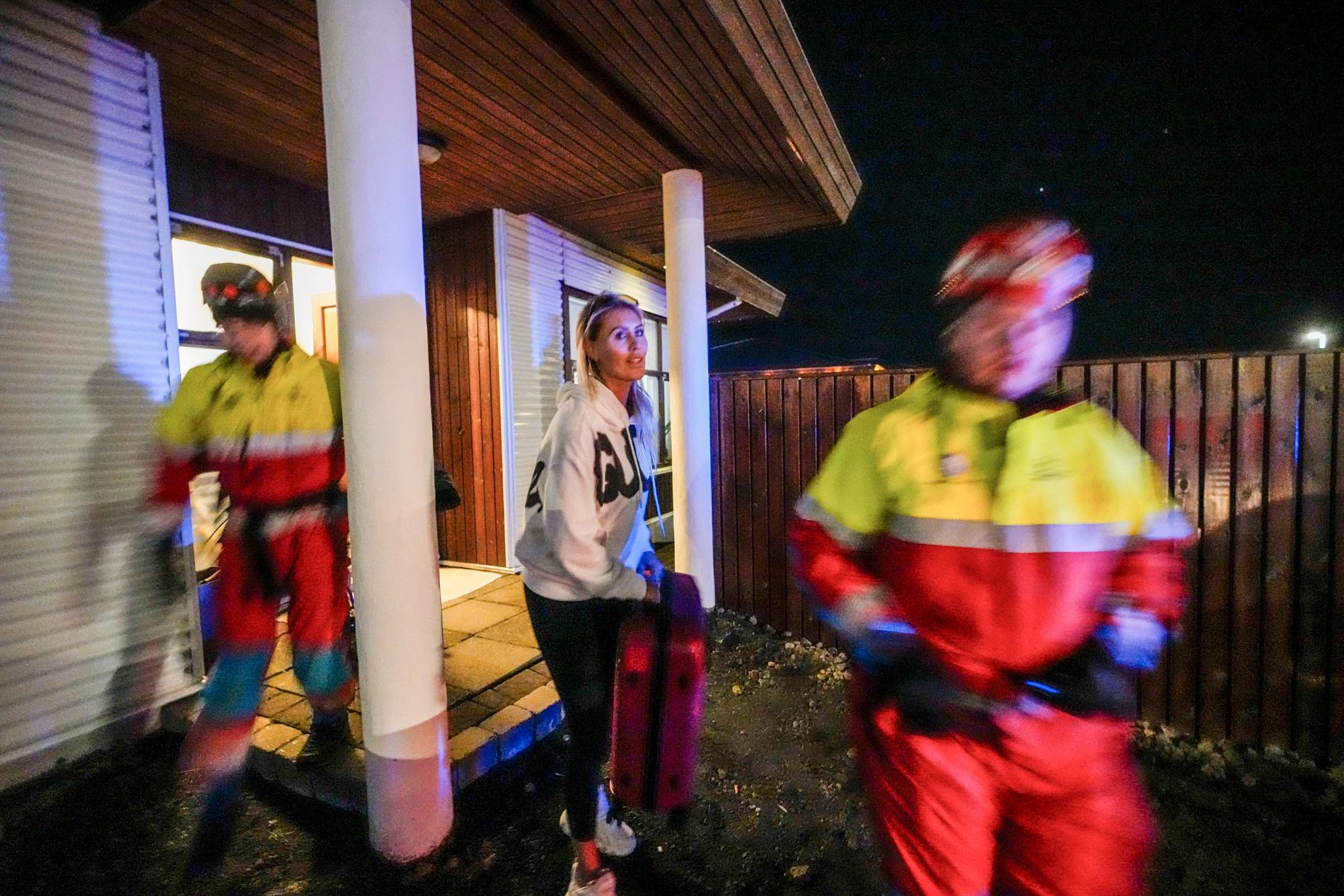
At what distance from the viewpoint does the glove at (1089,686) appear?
1.33 metres

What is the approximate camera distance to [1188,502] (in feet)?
11.0

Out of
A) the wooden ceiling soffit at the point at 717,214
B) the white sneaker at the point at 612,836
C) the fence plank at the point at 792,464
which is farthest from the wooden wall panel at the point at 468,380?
the white sneaker at the point at 612,836

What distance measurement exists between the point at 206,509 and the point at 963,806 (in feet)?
18.9

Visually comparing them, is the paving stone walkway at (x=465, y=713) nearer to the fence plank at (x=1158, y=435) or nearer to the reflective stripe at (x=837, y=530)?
the reflective stripe at (x=837, y=530)

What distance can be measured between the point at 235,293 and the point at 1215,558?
539cm

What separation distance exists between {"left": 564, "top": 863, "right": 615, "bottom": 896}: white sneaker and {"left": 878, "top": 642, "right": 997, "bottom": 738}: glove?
1460 millimetres

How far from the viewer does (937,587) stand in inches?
54.7

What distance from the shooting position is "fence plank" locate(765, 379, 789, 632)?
15.7 ft

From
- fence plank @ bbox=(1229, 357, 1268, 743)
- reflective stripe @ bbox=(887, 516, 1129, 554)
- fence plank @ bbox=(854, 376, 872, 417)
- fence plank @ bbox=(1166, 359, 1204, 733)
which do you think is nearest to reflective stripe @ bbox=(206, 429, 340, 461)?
reflective stripe @ bbox=(887, 516, 1129, 554)

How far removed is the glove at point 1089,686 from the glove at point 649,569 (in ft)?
4.07

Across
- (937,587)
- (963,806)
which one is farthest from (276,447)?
(963,806)

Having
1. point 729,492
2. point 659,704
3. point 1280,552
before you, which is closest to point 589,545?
point 659,704

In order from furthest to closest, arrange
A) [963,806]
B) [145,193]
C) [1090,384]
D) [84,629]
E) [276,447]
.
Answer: [1090,384], [145,193], [84,629], [276,447], [963,806]

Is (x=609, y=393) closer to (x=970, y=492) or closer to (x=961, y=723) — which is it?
(x=970, y=492)
